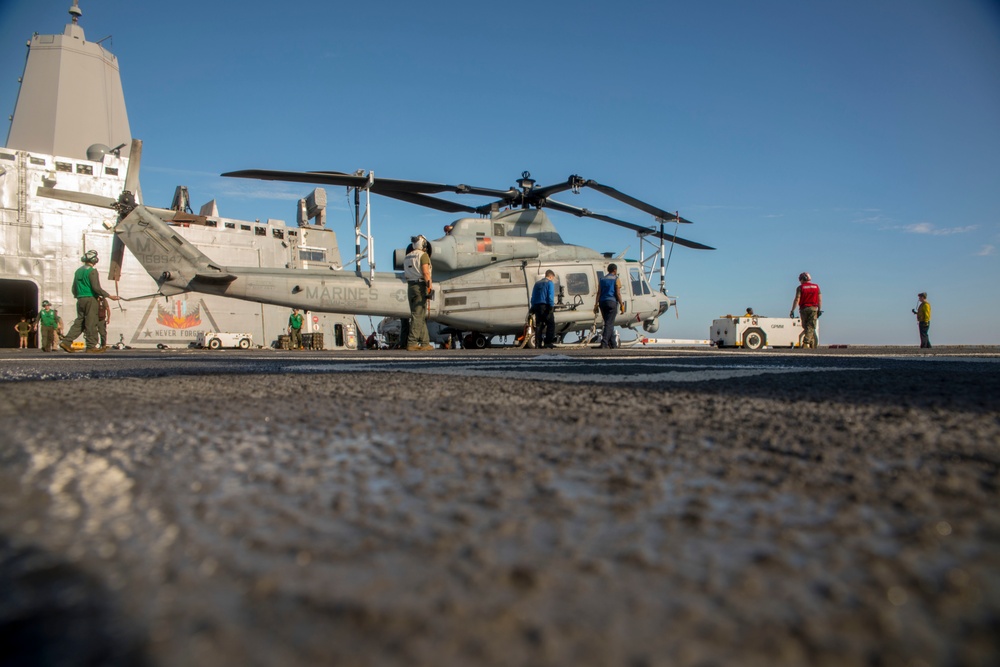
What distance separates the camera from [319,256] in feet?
76.8

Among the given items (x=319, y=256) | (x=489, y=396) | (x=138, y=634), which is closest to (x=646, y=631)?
(x=138, y=634)

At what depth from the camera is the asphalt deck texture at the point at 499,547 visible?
312 millimetres

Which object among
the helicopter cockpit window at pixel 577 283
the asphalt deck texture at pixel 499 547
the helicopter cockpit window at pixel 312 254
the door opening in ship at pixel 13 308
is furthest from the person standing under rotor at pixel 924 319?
the door opening in ship at pixel 13 308

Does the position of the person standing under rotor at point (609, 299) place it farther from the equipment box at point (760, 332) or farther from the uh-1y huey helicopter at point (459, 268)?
the equipment box at point (760, 332)

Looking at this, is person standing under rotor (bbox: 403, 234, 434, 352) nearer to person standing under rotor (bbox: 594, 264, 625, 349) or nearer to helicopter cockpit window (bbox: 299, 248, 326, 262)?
person standing under rotor (bbox: 594, 264, 625, 349)

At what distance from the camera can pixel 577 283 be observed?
12.1 meters

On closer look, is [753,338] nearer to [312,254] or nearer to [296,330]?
[296,330]

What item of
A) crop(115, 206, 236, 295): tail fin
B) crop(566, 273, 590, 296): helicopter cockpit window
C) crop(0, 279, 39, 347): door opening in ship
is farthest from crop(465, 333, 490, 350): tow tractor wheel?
crop(0, 279, 39, 347): door opening in ship

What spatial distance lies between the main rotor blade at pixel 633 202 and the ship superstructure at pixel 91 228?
426 inches

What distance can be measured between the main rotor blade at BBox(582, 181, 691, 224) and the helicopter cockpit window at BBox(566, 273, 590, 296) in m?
1.67

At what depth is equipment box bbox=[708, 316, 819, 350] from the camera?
11945 mm

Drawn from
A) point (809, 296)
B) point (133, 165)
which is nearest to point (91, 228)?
point (133, 165)

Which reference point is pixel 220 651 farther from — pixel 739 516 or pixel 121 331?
pixel 121 331

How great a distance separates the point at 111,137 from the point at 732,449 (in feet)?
92.7
